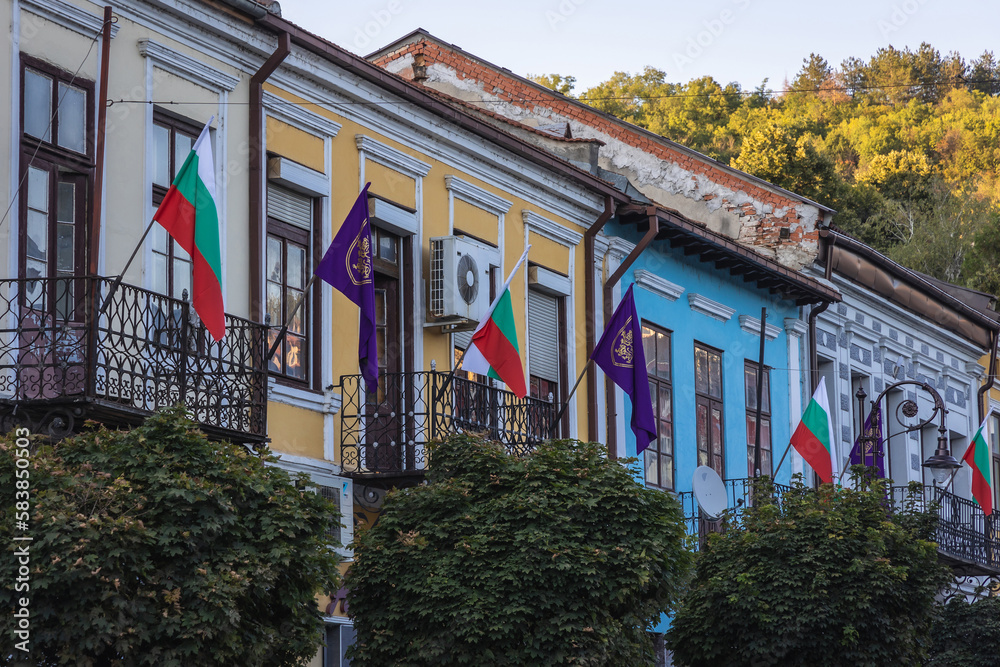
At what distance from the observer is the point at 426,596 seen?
12.9 meters

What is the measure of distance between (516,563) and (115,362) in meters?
3.46

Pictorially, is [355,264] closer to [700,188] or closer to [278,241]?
[278,241]

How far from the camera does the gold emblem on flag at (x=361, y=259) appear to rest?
46.8ft

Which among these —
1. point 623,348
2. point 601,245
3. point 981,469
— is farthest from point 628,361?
point 981,469

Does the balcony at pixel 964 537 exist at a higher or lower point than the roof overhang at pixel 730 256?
lower

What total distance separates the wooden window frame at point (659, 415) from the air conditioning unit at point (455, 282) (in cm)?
433

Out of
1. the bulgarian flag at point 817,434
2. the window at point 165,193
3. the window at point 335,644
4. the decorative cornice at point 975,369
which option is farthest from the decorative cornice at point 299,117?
the decorative cornice at point 975,369

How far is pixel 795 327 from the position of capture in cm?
2520

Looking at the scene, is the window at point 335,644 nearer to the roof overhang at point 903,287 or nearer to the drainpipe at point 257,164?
the drainpipe at point 257,164

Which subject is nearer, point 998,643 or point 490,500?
point 490,500

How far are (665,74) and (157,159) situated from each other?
166 feet

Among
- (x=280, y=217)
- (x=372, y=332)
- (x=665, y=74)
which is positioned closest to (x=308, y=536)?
(x=372, y=332)

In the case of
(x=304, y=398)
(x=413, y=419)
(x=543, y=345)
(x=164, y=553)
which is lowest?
(x=164, y=553)

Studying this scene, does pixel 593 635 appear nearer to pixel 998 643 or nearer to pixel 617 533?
pixel 617 533
